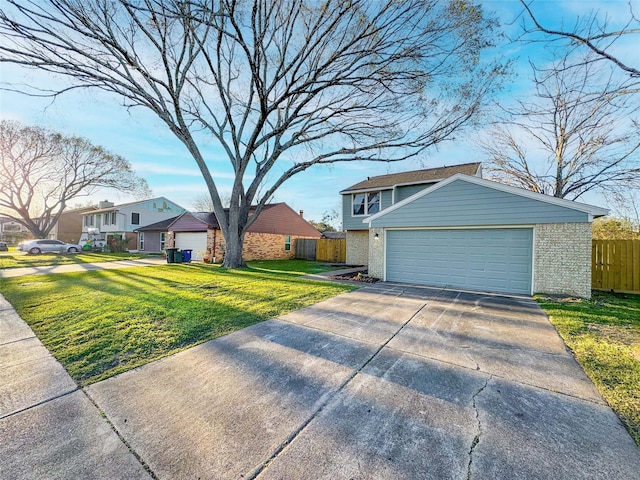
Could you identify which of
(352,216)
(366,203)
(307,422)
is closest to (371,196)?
(366,203)

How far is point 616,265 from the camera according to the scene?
8289 millimetres

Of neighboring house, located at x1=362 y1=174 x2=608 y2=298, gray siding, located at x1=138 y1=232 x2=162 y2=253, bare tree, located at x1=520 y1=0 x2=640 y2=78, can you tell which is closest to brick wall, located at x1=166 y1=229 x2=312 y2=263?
gray siding, located at x1=138 y1=232 x2=162 y2=253

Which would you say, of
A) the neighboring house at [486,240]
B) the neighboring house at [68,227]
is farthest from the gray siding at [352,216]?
the neighboring house at [68,227]

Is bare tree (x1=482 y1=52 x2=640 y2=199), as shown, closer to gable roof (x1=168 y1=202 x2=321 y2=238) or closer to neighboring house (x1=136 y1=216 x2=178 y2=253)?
gable roof (x1=168 y1=202 x2=321 y2=238)

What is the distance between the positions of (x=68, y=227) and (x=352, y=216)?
4370cm

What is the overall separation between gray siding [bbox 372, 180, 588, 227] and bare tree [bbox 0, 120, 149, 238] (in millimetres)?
29770

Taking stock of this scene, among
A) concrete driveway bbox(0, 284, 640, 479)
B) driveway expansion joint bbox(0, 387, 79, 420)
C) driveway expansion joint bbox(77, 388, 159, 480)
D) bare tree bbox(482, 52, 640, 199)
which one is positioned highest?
bare tree bbox(482, 52, 640, 199)

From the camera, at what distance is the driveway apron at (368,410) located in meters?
1.85

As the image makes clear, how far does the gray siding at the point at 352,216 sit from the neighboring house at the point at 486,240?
5.21m

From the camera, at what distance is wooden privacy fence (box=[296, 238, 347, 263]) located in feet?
62.2

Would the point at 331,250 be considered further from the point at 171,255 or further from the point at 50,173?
the point at 50,173

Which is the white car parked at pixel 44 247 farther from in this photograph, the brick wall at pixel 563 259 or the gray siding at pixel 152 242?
Result: the brick wall at pixel 563 259

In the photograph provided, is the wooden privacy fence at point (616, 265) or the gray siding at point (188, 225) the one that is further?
the gray siding at point (188, 225)

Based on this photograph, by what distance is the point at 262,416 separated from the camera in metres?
2.33
